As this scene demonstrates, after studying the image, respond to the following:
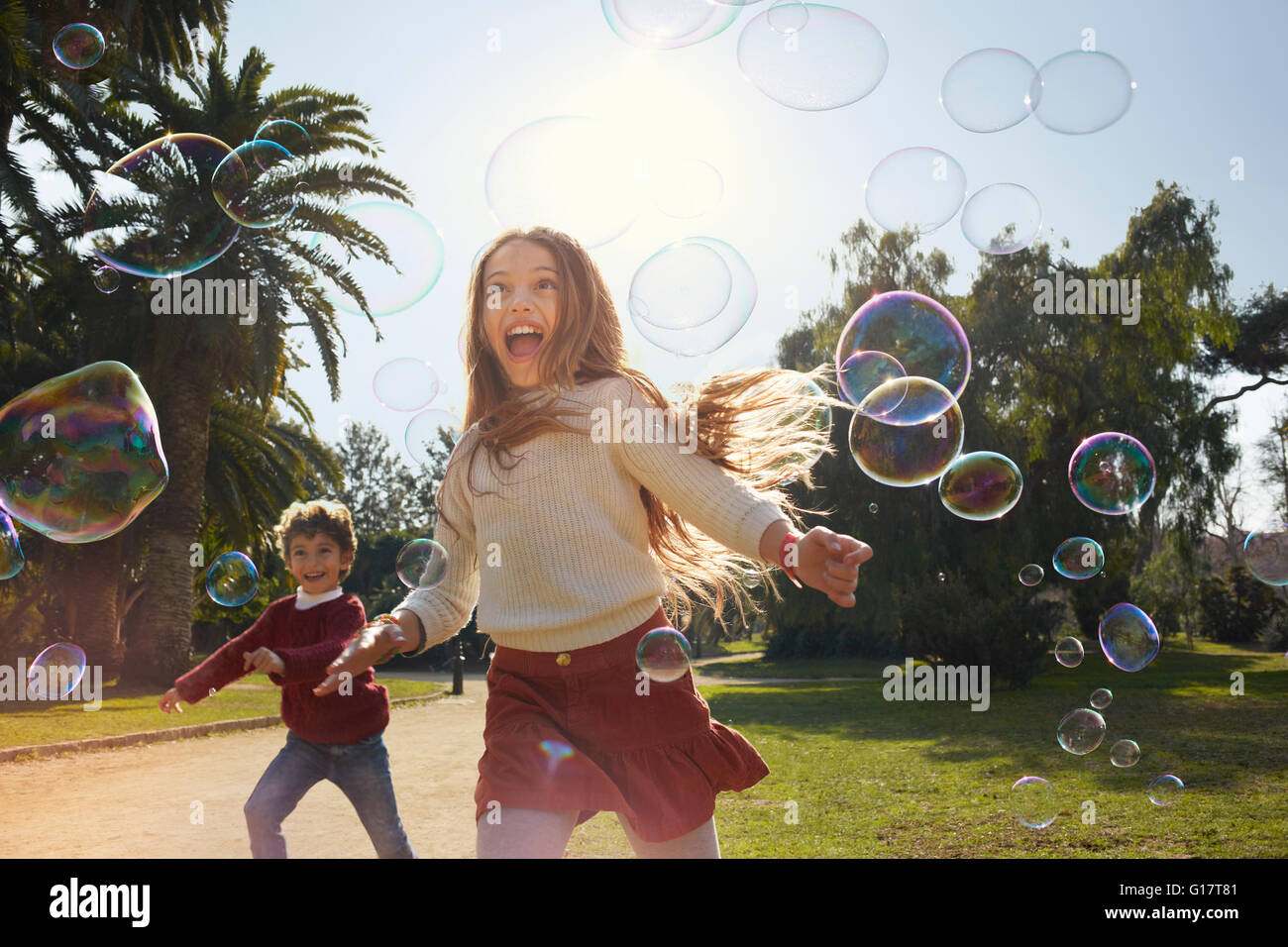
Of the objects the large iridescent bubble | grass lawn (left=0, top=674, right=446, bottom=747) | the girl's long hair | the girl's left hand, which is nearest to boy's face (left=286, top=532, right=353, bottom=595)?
the large iridescent bubble

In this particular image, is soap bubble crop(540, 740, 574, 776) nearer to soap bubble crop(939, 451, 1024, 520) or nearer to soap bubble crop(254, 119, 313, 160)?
soap bubble crop(939, 451, 1024, 520)

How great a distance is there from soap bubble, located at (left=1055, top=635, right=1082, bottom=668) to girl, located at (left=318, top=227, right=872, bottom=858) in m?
6.86

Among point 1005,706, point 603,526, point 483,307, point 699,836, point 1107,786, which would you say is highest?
point 483,307

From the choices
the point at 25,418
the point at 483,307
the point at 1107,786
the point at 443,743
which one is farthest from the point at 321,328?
the point at 483,307

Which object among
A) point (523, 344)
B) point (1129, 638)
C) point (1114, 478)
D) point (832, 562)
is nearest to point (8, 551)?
point (523, 344)

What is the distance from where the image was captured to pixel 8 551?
Answer: 20.7 ft

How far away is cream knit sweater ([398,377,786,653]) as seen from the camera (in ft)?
7.93

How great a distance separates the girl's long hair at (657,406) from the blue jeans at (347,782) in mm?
1578

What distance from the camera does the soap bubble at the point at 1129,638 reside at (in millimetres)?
7488

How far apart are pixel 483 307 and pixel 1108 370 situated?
19.0m

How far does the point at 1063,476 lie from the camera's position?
19.5 m

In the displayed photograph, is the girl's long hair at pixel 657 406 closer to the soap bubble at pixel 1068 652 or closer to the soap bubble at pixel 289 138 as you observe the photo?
the soap bubble at pixel 1068 652

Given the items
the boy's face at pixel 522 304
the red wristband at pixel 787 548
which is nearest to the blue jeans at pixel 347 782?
the boy's face at pixel 522 304

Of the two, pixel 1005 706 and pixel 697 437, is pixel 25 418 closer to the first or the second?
pixel 697 437
